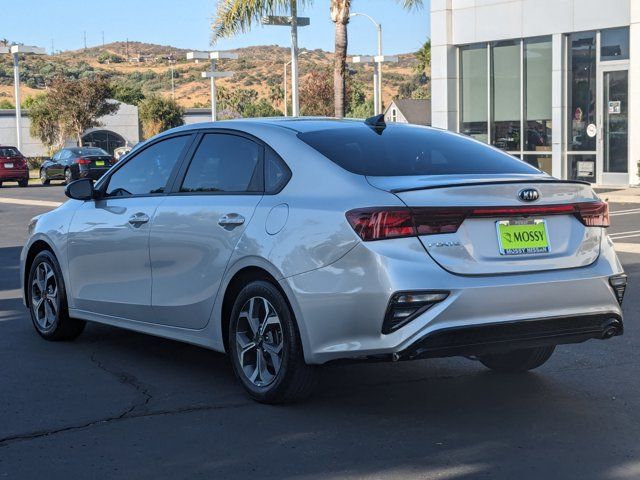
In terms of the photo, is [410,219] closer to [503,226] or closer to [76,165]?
[503,226]

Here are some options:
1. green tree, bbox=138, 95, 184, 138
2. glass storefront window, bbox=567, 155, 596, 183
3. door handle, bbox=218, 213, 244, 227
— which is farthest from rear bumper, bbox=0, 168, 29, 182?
door handle, bbox=218, 213, 244, 227

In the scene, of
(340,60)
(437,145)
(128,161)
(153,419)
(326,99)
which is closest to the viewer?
(153,419)

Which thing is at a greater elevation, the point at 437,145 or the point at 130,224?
the point at 437,145

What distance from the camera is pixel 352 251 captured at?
5480 millimetres

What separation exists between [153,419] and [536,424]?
6.80 feet

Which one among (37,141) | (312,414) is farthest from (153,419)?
(37,141)

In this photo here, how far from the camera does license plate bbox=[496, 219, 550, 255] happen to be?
5.57 metres

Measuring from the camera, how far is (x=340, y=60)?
96.1ft

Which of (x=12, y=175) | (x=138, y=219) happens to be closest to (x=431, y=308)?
(x=138, y=219)

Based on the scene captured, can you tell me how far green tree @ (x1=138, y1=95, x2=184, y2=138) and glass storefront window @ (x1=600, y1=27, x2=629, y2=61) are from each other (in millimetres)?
51522

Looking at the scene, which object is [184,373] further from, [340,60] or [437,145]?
[340,60]

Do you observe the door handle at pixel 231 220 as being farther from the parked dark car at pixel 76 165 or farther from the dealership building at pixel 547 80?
the parked dark car at pixel 76 165

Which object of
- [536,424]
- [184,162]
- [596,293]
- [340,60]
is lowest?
[536,424]

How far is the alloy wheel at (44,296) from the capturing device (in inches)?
323
